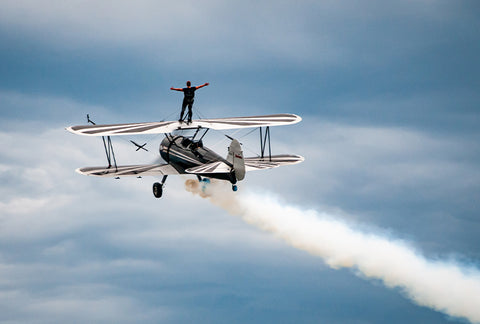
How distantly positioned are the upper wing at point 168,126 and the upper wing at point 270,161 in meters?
1.80

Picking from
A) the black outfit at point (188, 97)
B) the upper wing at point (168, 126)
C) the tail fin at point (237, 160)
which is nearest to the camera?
the tail fin at point (237, 160)

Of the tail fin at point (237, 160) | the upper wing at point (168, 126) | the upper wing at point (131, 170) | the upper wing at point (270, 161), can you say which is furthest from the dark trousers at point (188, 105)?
the tail fin at point (237, 160)

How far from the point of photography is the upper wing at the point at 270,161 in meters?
35.6

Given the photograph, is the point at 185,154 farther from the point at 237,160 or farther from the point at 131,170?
the point at 237,160

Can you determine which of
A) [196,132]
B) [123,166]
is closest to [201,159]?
[196,132]

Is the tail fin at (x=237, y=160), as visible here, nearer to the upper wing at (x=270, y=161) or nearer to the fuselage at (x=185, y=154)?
the fuselage at (x=185, y=154)

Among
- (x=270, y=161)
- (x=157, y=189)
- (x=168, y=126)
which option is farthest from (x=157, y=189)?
(x=270, y=161)

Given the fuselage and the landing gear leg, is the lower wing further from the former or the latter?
the landing gear leg

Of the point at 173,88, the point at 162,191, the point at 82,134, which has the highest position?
the point at 173,88

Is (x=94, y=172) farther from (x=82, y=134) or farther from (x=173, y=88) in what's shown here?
(x=173, y=88)

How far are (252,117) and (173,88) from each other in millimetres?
4917

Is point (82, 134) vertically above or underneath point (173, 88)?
underneath

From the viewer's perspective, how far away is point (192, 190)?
119 ft

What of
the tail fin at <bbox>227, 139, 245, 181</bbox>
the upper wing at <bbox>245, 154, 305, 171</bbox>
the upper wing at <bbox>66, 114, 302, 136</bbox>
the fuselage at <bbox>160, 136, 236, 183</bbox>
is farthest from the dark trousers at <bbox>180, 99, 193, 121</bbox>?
the tail fin at <bbox>227, 139, 245, 181</bbox>
